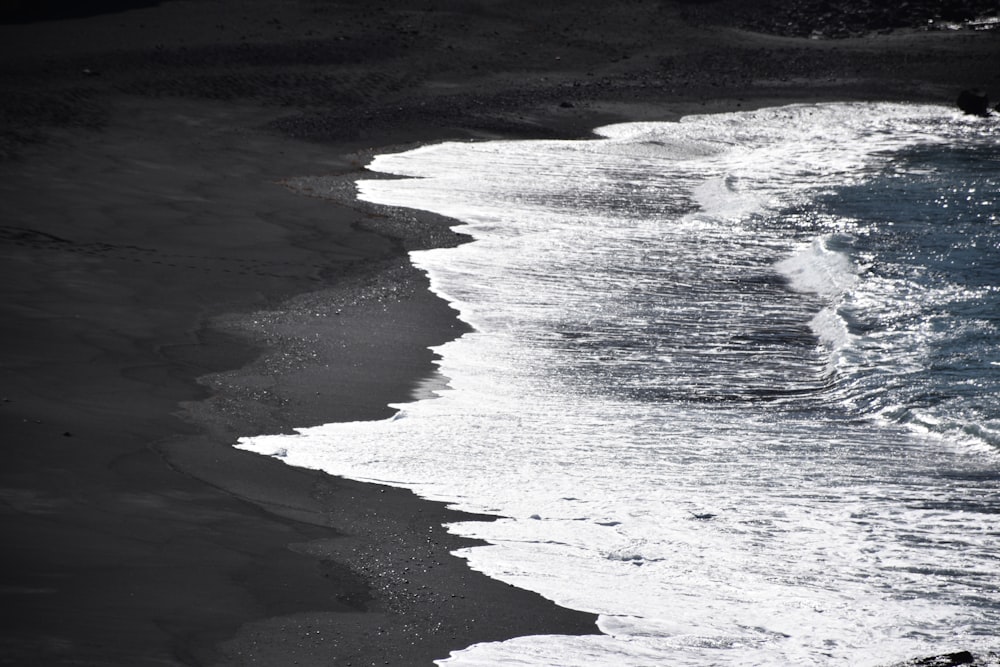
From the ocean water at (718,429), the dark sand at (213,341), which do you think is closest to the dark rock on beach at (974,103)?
the dark sand at (213,341)

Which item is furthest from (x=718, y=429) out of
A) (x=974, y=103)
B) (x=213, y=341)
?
(x=974, y=103)

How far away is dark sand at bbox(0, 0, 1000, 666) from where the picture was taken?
540 centimetres

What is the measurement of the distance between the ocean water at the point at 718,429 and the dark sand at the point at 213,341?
45 centimetres

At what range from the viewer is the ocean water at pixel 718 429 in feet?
19.0

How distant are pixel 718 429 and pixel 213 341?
447cm

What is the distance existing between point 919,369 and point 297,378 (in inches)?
204

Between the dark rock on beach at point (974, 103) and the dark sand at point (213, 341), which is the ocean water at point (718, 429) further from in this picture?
the dark rock on beach at point (974, 103)

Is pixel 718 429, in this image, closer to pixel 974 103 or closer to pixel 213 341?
pixel 213 341

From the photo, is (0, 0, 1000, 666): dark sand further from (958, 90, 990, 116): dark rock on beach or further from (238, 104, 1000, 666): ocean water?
(958, 90, 990, 116): dark rock on beach

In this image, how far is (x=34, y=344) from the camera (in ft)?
30.1

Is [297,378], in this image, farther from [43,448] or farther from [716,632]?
[716,632]

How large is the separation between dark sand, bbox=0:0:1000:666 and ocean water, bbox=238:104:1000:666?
1.47ft

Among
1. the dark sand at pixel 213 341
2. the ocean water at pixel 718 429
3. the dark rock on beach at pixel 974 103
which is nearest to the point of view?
the dark sand at pixel 213 341

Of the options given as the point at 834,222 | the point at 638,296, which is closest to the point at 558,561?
the point at 638,296
